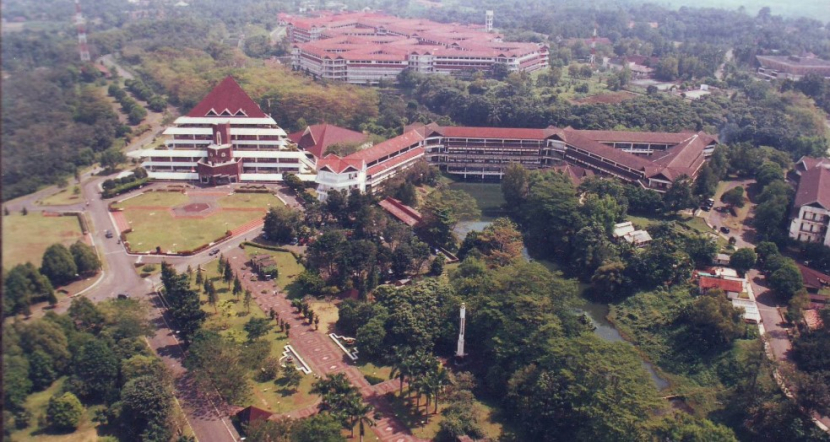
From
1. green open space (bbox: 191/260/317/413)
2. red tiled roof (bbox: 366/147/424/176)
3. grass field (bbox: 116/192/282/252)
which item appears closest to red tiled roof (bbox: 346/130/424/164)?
red tiled roof (bbox: 366/147/424/176)

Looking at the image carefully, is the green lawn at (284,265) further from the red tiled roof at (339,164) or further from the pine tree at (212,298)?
the red tiled roof at (339,164)

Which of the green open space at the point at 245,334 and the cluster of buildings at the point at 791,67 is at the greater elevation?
the cluster of buildings at the point at 791,67

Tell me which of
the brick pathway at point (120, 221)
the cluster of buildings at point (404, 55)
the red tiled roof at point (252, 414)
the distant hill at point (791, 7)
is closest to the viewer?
the red tiled roof at point (252, 414)

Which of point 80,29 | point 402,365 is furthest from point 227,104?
point 402,365

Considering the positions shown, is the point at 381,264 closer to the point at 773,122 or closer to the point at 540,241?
the point at 540,241

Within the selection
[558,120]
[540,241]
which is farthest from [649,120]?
[540,241]

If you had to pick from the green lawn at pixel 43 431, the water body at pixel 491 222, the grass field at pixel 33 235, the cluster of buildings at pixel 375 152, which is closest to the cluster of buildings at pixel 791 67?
the cluster of buildings at pixel 375 152

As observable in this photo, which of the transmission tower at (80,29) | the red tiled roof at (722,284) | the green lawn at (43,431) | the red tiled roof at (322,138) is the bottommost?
the green lawn at (43,431)
